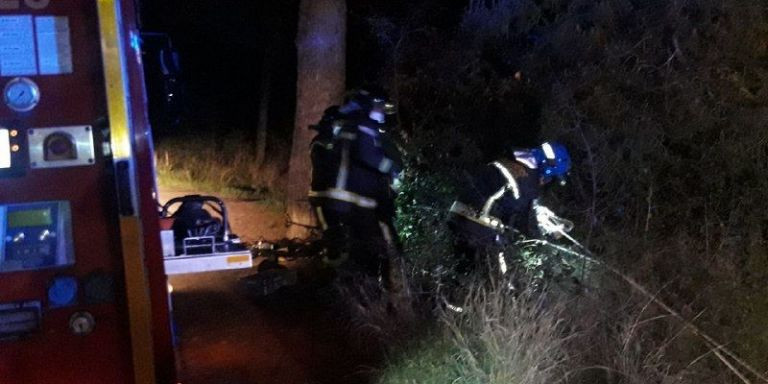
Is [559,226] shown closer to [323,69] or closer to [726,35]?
[726,35]

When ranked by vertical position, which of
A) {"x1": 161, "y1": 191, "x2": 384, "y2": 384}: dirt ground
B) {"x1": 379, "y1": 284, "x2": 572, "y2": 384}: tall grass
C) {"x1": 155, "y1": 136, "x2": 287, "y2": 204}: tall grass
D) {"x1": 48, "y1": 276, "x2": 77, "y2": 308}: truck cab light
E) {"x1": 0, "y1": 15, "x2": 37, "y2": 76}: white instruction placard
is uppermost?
{"x1": 0, "y1": 15, "x2": 37, "y2": 76}: white instruction placard

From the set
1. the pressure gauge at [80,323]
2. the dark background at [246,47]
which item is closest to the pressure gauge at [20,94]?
the pressure gauge at [80,323]

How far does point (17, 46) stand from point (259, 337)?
391cm

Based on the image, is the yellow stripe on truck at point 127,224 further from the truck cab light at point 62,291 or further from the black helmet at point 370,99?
the black helmet at point 370,99

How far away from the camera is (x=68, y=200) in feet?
10.7

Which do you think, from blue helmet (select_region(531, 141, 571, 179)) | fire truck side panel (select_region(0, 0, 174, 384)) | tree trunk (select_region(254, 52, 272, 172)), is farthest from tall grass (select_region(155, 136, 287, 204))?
fire truck side panel (select_region(0, 0, 174, 384))

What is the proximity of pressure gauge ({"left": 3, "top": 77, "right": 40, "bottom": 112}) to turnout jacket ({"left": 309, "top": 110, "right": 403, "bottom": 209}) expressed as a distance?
315 cm

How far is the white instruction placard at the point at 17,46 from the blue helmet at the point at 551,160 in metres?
3.91

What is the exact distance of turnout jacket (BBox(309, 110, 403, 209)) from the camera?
242 inches

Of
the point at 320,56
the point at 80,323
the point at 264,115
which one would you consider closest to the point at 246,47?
the point at 264,115

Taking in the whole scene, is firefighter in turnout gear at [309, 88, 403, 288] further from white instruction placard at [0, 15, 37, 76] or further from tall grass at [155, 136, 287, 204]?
tall grass at [155, 136, 287, 204]

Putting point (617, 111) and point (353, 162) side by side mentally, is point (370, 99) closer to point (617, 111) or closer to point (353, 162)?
point (353, 162)

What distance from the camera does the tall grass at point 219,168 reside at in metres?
14.0

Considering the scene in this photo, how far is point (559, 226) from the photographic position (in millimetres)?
6418
